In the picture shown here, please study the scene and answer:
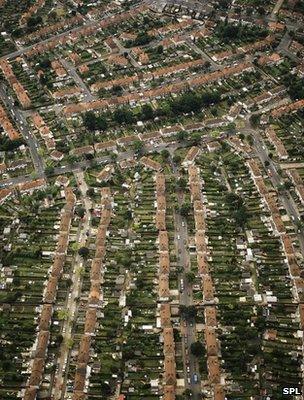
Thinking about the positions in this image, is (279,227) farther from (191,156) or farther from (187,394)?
(187,394)

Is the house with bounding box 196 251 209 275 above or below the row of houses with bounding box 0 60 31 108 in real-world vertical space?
below

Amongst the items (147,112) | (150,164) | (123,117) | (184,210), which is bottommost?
(184,210)

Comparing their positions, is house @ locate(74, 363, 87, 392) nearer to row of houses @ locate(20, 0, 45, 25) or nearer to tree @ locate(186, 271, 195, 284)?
tree @ locate(186, 271, 195, 284)

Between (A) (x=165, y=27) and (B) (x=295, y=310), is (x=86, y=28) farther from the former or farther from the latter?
(B) (x=295, y=310)

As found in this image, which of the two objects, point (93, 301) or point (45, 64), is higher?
point (45, 64)

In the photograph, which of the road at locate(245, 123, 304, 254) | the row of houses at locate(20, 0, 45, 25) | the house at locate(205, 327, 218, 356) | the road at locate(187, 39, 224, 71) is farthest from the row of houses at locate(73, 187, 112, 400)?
the row of houses at locate(20, 0, 45, 25)

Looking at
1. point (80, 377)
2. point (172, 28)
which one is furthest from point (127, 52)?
point (80, 377)
